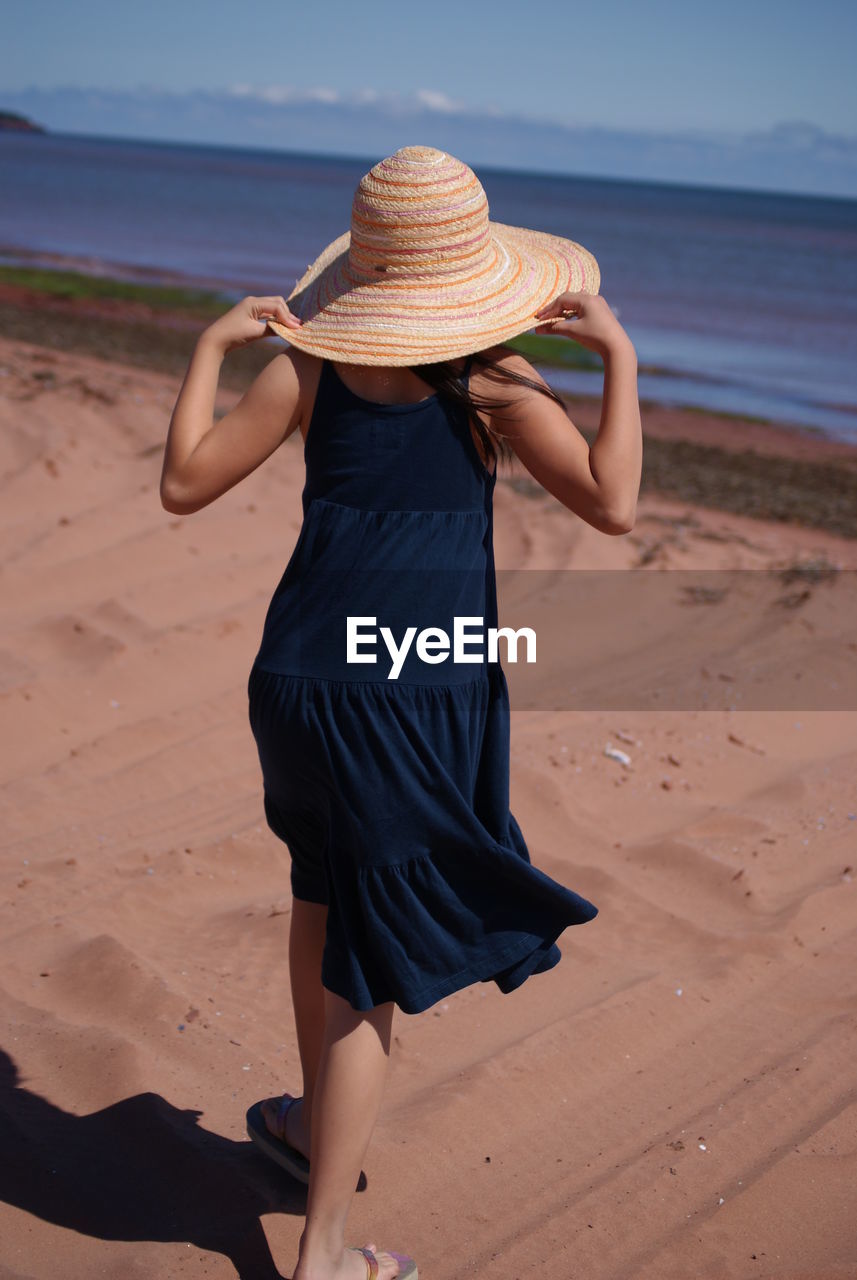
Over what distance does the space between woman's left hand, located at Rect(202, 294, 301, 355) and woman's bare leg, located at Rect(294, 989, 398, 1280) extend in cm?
103

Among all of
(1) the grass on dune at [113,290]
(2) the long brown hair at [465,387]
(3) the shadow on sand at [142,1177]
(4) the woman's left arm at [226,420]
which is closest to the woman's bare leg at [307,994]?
(3) the shadow on sand at [142,1177]

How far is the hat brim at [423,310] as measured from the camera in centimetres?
179

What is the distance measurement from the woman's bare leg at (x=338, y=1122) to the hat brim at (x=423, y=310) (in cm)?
96

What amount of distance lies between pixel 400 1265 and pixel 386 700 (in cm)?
92

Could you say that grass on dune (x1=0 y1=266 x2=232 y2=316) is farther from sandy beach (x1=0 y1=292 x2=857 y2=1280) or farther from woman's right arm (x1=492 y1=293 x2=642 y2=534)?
woman's right arm (x1=492 y1=293 x2=642 y2=534)

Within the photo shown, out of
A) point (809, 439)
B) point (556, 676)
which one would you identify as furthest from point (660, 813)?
point (809, 439)

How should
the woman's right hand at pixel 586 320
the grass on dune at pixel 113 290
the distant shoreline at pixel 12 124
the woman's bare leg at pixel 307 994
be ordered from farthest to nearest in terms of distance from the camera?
the distant shoreline at pixel 12 124 < the grass on dune at pixel 113 290 < the woman's bare leg at pixel 307 994 < the woman's right hand at pixel 586 320

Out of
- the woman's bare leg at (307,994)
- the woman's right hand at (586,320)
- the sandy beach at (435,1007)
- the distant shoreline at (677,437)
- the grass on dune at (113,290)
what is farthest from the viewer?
the grass on dune at (113,290)

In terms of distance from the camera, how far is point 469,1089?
254 cm

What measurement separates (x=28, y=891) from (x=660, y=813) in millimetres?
1825

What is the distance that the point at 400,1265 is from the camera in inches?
78.4

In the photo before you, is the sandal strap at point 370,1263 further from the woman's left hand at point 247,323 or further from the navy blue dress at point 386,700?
the woman's left hand at point 247,323

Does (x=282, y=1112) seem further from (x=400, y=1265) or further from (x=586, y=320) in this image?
(x=586, y=320)

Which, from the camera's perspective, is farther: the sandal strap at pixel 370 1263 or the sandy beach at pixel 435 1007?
the sandy beach at pixel 435 1007
